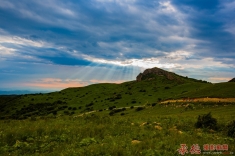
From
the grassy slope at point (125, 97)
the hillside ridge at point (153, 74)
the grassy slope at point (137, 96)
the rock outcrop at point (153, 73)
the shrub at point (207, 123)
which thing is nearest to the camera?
the shrub at point (207, 123)

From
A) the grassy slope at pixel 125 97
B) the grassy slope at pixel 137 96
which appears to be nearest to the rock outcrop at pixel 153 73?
the grassy slope at pixel 137 96

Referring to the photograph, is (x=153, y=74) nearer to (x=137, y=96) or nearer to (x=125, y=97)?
(x=125, y=97)

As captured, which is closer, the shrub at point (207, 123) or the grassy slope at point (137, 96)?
the shrub at point (207, 123)

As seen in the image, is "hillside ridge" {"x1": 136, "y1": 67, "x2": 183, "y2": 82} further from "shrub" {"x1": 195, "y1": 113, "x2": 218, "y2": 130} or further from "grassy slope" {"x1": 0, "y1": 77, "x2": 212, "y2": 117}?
"shrub" {"x1": 195, "y1": 113, "x2": 218, "y2": 130}

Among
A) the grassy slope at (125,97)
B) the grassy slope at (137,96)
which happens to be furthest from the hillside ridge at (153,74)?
the grassy slope at (125,97)

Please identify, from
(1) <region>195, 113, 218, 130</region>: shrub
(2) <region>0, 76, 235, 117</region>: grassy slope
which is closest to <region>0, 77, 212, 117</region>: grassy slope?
(2) <region>0, 76, 235, 117</region>: grassy slope

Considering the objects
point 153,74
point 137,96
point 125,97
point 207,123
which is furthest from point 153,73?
Result: point 207,123

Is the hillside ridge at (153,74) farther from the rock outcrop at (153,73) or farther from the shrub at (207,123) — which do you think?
the shrub at (207,123)

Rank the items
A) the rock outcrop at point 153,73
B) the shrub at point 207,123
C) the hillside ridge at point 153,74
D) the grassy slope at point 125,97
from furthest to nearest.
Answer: the rock outcrop at point 153,73 → the hillside ridge at point 153,74 → the grassy slope at point 125,97 → the shrub at point 207,123

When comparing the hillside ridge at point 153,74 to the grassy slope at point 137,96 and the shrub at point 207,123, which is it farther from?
the shrub at point 207,123

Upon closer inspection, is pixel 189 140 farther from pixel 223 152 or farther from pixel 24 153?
pixel 24 153

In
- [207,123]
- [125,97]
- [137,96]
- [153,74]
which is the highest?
[153,74]

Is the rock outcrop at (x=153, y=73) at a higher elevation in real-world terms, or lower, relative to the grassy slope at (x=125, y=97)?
higher

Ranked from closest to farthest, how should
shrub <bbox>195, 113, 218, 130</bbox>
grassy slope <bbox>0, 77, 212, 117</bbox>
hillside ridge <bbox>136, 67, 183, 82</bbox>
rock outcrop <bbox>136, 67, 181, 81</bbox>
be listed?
shrub <bbox>195, 113, 218, 130</bbox> → grassy slope <bbox>0, 77, 212, 117</bbox> → hillside ridge <bbox>136, 67, 183, 82</bbox> → rock outcrop <bbox>136, 67, 181, 81</bbox>
